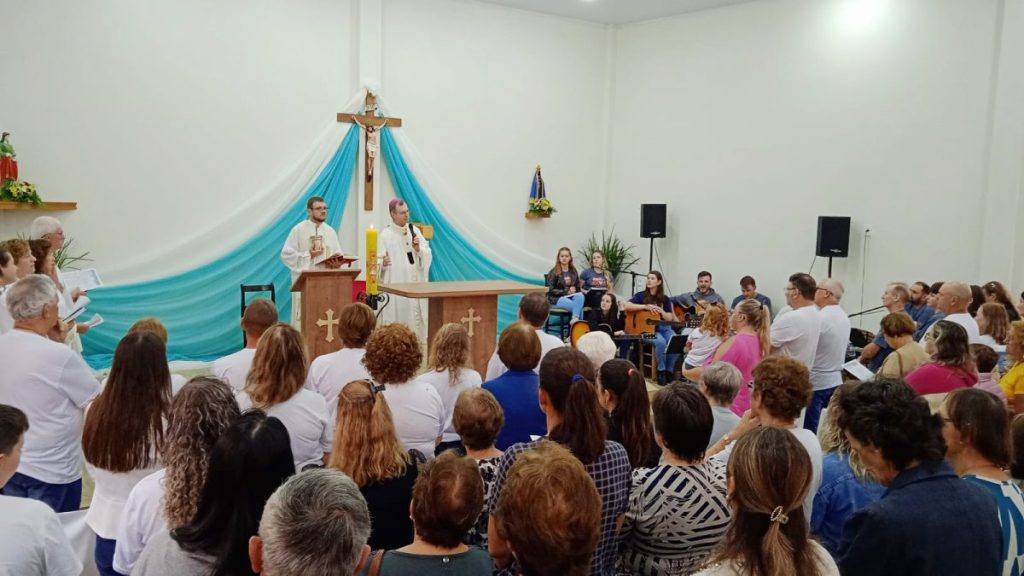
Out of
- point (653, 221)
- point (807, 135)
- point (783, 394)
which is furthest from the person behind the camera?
point (653, 221)

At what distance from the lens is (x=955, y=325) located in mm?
3842

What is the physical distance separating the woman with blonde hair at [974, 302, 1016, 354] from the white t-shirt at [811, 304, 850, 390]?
0.85 metres

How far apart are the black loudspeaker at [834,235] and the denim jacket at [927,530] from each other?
22.8 ft

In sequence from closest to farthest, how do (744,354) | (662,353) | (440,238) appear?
1. (744,354)
2. (662,353)
3. (440,238)

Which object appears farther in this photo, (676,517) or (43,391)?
(43,391)

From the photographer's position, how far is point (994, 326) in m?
5.29

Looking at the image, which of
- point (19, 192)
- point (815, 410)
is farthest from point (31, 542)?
point (19, 192)

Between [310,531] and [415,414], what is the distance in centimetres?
155

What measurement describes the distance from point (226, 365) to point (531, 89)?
772 centimetres

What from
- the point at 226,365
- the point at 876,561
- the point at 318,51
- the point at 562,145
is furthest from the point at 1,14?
the point at 876,561

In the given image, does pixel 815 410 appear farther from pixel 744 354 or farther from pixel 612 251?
pixel 612 251

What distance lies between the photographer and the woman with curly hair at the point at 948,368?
381 centimetres

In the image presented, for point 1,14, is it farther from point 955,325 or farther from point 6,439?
point 955,325

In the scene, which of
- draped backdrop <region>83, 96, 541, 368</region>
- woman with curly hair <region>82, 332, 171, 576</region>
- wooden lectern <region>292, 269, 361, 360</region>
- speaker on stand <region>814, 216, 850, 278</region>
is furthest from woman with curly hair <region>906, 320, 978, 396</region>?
draped backdrop <region>83, 96, 541, 368</region>
